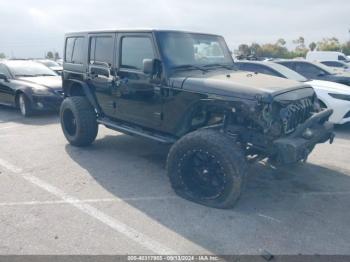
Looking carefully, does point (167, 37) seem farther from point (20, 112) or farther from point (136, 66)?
point (20, 112)

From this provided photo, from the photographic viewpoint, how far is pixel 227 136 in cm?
383

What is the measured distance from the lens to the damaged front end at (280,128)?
3625mm

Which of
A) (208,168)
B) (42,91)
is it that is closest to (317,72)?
(208,168)

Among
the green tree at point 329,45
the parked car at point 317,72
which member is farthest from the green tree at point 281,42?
the parked car at point 317,72

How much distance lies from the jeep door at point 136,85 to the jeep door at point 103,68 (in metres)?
0.19

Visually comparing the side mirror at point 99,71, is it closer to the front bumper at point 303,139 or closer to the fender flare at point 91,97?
the fender flare at point 91,97

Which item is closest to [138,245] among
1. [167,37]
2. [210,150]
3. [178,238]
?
[178,238]

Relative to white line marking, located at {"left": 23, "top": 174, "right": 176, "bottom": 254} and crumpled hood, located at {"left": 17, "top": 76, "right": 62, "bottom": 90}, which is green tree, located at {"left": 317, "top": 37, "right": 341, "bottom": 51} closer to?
crumpled hood, located at {"left": 17, "top": 76, "right": 62, "bottom": 90}

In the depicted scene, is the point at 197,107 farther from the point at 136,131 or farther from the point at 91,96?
the point at 91,96

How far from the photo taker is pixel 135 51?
4.84m

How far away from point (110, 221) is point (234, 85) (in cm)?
199

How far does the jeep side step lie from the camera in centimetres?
459

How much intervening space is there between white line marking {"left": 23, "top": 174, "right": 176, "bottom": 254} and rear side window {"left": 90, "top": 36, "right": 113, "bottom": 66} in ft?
6.59

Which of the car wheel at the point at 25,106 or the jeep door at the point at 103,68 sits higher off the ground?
the jeep door at the point at 103,68
